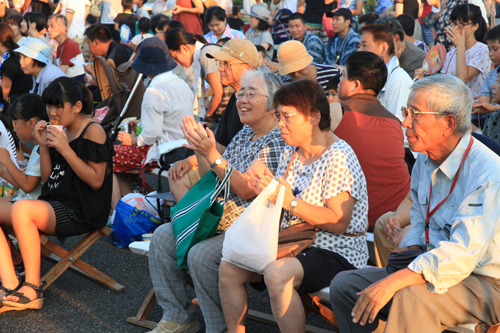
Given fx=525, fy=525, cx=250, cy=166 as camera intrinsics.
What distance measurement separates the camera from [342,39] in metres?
7.31

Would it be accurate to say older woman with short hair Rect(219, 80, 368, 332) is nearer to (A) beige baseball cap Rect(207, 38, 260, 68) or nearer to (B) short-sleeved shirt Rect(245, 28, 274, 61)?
(A) beige baseball cap Rect(207, 38, 260, 68)

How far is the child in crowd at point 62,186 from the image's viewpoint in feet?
11.7

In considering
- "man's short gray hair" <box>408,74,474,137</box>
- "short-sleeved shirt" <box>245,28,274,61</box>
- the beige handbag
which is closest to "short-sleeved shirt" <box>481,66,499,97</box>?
"man's short gray hair" <box>408,74,474,137</box>

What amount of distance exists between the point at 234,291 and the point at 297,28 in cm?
603

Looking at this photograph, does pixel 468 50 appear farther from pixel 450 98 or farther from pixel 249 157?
pixel 450 98

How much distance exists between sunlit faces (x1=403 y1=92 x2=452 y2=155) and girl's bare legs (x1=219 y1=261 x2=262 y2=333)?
108cm

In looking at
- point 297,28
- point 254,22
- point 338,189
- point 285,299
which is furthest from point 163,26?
point 285,299

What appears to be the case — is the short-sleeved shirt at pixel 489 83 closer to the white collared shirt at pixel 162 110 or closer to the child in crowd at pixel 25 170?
the white collared shirt at pixel 162 110

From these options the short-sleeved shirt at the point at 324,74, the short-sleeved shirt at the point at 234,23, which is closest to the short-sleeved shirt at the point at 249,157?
the short-sleeved shirt at the point at 324,74

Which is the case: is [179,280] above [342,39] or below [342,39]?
below

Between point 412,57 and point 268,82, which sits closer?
point 268,82

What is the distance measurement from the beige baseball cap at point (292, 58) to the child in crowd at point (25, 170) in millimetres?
2159

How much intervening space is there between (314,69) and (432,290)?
3.25 meters

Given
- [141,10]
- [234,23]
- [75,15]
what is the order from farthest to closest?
[141,10] < [75,15] < [234,23]
